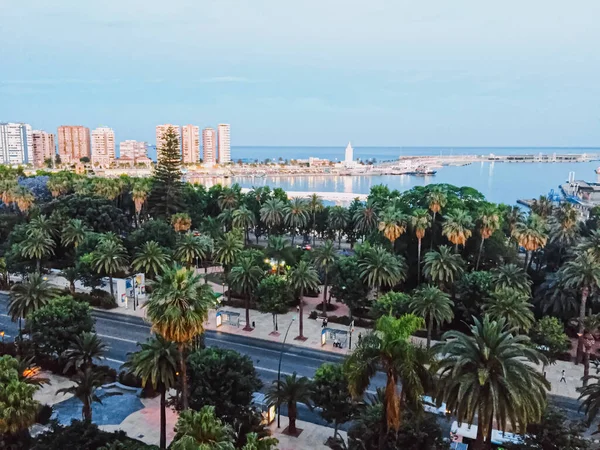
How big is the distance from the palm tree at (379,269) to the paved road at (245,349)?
789 cm

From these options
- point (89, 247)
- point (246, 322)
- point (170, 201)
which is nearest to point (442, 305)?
point (246, 322)

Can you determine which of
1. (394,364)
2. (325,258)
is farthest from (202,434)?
(325,258)

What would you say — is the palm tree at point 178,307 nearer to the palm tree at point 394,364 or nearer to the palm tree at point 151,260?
the palm tree at point 394,364

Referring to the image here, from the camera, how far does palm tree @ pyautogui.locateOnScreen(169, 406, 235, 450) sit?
16344 mm

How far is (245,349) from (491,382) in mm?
24582

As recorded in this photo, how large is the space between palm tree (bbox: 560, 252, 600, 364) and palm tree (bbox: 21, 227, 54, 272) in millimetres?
49734

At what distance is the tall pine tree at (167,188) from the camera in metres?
79.8

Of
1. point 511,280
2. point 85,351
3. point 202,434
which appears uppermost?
point 511,280

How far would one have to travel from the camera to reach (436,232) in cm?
5225

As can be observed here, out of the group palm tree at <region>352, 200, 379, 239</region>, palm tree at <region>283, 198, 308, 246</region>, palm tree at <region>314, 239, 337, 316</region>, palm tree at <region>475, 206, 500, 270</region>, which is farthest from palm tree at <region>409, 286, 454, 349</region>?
palm tree at <region>283, 198, 308, 246</region>

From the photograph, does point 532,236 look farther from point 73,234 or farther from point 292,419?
point 73,234

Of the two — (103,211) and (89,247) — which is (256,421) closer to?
(89,247)

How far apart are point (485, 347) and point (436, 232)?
1402 inches

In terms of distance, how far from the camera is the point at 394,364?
18.7 metres
